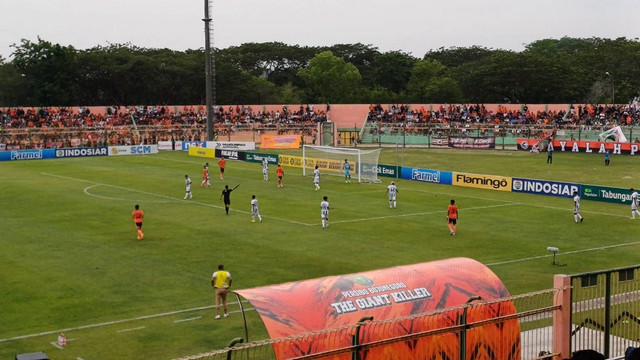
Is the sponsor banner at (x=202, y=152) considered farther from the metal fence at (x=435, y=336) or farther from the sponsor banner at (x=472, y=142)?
the metal fence at (x=435, y=336)

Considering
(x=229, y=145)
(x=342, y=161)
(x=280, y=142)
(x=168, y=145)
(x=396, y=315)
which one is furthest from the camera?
(x=280, y=142)

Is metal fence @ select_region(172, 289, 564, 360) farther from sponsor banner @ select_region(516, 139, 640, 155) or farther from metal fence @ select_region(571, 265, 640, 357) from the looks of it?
sponsor banner @ select_region(516, 139, 640, 155)

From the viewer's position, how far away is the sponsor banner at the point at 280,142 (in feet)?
316

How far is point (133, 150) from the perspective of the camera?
292 ft

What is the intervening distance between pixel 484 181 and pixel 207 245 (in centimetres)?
2635

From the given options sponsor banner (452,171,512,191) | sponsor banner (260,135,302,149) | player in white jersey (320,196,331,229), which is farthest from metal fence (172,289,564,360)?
sponsor banner (260,135,302,149)

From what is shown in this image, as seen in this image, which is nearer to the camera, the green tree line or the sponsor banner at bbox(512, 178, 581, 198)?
the sponsor banner at bbox(512, 178, 581, 198)

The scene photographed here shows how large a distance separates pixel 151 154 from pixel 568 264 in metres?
63.9

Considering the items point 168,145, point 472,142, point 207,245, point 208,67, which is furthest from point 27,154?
point 207,245

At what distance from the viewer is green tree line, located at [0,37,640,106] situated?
123 meters

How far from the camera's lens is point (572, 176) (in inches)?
2547

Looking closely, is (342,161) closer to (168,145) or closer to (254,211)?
(254,211)

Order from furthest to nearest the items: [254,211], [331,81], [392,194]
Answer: [331,81] → [392,194] → [254,211]

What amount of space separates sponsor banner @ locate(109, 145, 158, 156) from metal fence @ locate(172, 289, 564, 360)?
74.6 metres
